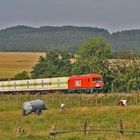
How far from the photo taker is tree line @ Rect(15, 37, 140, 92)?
105562 millimetres

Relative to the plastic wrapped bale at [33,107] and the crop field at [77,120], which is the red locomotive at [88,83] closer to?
the crop field at [77,120]

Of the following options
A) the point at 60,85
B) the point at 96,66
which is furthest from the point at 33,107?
the point at 96,66

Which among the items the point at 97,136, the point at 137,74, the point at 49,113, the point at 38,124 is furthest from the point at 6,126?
the point at 137,74

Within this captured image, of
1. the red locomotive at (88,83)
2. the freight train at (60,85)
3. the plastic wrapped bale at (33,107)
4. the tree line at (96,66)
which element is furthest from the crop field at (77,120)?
the tree line at (96,66)

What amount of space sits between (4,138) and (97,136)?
6.56 meters

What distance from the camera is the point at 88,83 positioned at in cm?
9681

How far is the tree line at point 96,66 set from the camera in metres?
106

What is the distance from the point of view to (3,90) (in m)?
120

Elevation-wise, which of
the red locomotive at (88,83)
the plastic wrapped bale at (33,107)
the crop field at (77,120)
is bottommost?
the crop field at (77,120)

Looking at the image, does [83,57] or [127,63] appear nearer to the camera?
[127,63]

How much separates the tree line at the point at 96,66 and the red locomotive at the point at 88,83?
5.74 meters

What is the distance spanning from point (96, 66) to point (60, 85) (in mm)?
19703

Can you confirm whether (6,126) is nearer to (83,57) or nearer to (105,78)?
(105,78)

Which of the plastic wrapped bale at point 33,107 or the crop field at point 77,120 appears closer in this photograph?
the crop field at point 77,120
